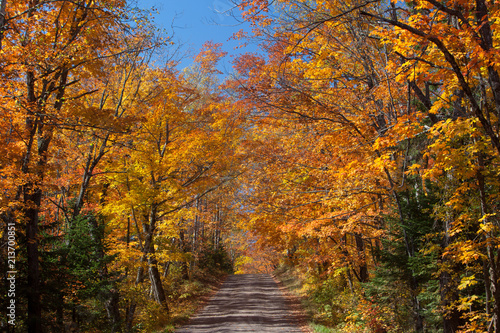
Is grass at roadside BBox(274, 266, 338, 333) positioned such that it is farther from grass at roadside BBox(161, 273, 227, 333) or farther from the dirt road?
grass at roadside BBox(161, 273, 227, 333)

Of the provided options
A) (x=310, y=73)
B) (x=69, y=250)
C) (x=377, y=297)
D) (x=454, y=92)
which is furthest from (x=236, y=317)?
(x=454, y=92)

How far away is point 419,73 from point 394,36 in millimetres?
1009

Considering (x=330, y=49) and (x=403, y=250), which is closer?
(x=330, y=49)

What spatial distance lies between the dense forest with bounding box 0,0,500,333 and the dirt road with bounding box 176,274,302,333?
56.0 inches

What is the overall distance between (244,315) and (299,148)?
700 centimetres

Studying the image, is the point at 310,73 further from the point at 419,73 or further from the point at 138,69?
the point at 138,69

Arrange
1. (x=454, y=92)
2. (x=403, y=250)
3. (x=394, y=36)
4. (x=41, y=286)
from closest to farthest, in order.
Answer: (x=394, y=36) → (x=454, y=92) → (x=41, y=286) → (x=403, y=250)

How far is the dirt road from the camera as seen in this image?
10.3m

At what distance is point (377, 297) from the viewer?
8.20 m

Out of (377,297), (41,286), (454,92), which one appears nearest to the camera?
(454,92)

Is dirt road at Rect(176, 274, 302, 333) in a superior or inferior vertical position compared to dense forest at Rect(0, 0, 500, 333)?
inferior

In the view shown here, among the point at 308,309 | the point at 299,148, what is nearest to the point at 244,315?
the point at 308,309

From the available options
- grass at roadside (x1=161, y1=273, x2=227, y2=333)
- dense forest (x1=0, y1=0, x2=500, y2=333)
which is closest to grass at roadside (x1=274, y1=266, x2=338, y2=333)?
dense forest (x1=0, y1=0, x2=500, y2=333)

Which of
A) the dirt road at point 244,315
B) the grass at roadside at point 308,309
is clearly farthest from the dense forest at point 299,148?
the dirt road at point 244,315
